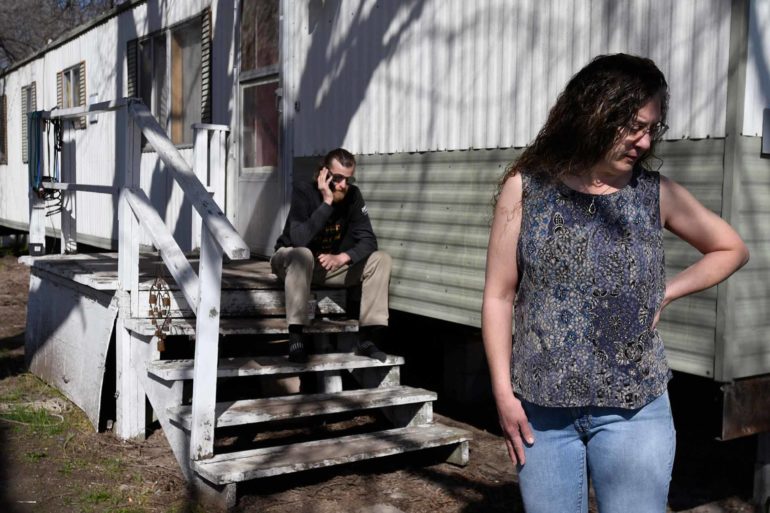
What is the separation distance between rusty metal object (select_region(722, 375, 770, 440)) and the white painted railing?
211cm

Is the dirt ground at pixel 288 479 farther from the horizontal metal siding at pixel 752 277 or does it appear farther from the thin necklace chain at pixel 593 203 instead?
the thin necklace chain at pixel 593 203

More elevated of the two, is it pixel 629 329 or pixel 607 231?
pixel 607 231

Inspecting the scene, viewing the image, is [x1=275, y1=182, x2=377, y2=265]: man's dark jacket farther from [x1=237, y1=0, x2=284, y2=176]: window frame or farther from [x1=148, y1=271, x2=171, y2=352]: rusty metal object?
[x1=237, y1=0, x2=284, y2=176]: window frame

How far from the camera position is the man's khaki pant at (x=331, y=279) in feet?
16.7

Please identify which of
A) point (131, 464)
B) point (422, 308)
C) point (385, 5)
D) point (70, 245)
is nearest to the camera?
point (131, 464)

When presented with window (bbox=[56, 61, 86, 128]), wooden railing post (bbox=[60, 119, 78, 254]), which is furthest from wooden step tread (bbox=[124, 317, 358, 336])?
window (bbox=[56, 61, 86, 128])

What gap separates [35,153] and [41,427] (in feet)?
8.38

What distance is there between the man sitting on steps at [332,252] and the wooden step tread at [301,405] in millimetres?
244

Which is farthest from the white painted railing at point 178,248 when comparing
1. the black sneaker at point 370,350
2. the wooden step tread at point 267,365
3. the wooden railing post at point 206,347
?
the black sneaker at point 370,350

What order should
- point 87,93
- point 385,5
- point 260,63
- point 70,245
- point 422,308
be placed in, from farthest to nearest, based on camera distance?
1. point 87,93
2. point 260,63
3. point 70,245
4. point 385,5
5. point 422,308

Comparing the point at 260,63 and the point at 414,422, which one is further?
→ the point at 260,63

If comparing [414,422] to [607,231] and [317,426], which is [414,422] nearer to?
[317,426]

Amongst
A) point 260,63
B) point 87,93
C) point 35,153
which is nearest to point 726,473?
point 260,63

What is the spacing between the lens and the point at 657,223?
2258 millimetres
